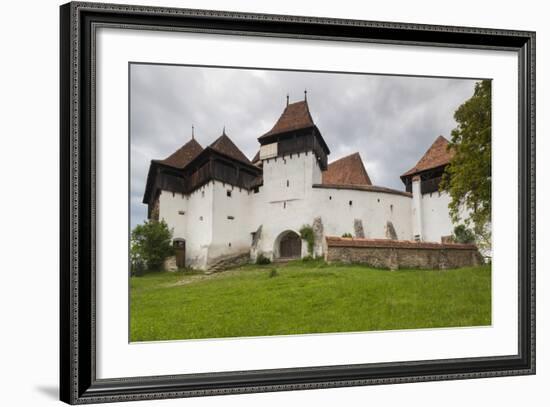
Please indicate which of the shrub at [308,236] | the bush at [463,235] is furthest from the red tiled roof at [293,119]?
the bush at [463,235]

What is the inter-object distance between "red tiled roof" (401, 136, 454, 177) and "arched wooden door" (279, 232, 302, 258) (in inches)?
47.5

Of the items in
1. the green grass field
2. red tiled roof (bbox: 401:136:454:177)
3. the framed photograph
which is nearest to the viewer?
the framed photograph

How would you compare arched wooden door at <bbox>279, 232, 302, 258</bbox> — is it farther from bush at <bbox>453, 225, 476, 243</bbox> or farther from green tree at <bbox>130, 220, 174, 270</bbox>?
bush at <bbox>453, 225, 476, 243</bbox>

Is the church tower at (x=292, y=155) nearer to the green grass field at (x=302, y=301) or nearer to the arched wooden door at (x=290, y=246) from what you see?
the arched wooden door at (x=290, y=246)

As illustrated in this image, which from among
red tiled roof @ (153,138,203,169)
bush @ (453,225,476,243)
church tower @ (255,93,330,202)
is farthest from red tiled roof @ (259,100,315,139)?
bush @ (453,225,476,243)

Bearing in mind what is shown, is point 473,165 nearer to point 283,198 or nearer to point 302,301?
point 283,198

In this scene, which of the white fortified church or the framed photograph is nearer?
the framed photograph

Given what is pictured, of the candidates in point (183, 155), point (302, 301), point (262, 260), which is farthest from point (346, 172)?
point (183, 155)

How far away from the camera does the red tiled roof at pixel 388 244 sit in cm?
636

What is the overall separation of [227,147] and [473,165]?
2.39 meters

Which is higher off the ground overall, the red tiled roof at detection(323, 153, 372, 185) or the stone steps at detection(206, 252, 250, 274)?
the red tiled roof at detection(323, 153, 372, 185)

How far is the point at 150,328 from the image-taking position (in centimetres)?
580

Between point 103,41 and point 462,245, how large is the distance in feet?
12.1

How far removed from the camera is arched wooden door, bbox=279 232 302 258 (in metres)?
6.09
